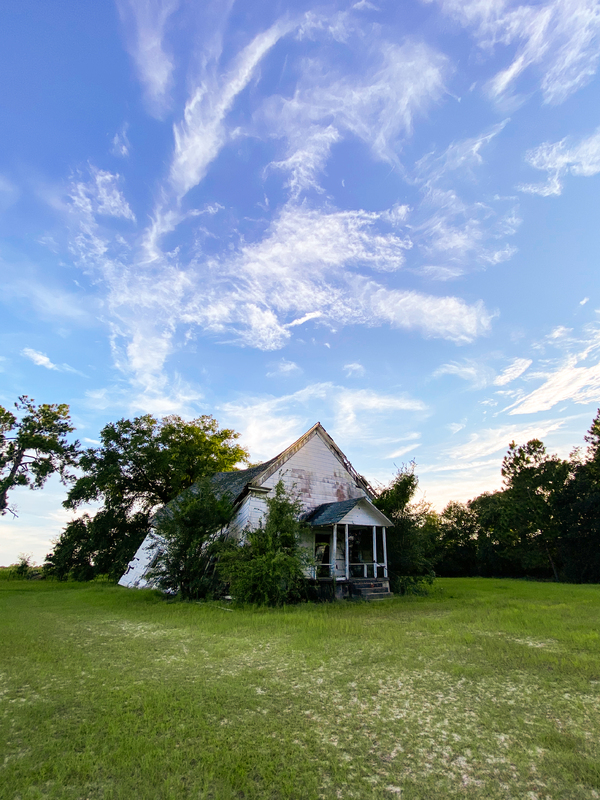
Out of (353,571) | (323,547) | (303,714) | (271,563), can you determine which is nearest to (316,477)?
(323,547)

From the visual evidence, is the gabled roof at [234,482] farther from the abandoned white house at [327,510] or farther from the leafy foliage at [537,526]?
the leafy foliage at [537,526]

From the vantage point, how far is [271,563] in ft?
46.6

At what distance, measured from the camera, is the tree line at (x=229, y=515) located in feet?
52.3

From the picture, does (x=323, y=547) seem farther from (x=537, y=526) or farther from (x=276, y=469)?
(x=537, y=526)

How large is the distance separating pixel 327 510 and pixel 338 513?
3.96 ft

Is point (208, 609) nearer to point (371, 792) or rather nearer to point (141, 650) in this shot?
point (141, 650)

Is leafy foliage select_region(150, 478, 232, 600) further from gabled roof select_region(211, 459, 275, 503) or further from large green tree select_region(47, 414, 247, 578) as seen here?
large green tree select_region(47, 414, 247, 578)

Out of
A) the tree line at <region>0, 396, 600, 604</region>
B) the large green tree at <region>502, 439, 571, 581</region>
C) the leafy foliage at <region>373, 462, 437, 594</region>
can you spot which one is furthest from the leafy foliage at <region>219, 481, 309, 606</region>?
the large green tree at <region>502, 439, 571, 581</region>

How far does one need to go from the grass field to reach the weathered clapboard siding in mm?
9946

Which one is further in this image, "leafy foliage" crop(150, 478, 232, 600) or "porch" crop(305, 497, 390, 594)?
"porch" crop(305, 497, 390, 594)

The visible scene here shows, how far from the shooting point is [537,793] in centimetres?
330

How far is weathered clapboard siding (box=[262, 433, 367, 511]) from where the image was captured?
778 inches

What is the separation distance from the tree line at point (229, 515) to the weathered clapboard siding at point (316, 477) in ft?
5.23

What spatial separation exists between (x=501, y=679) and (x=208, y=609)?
1046 centimetres
